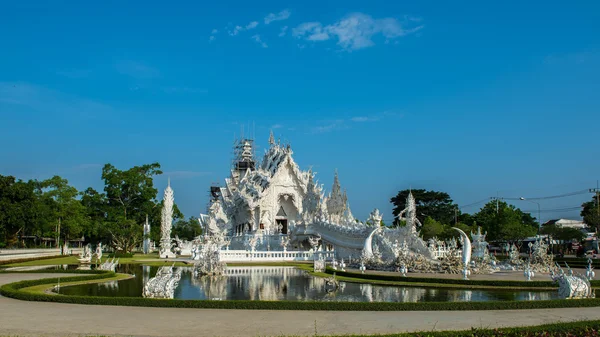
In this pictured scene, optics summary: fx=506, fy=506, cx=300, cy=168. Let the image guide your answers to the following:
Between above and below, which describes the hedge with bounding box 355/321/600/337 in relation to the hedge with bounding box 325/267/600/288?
above

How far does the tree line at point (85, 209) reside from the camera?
40000mm

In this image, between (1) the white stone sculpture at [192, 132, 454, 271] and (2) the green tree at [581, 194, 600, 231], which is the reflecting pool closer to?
(1) the white stone sculpture at [192, 132, 454, 271]

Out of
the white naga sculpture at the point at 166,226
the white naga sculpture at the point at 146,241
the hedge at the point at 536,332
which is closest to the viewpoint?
the hedge at the point at 536,332

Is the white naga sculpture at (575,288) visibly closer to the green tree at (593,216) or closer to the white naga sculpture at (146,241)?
the green tree at (593,216)

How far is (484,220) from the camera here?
70.4 metres

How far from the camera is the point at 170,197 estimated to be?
52.3 meters

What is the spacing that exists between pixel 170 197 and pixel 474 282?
3754 centimetres

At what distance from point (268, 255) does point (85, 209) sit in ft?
85.6

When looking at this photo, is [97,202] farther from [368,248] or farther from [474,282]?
[474,282]

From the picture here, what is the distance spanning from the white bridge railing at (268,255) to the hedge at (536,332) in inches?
1079

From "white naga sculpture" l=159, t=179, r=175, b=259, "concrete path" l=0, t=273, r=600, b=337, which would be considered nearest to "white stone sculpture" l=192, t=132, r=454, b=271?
"white naga sculpture" l=159, t=179, r=175, b=259

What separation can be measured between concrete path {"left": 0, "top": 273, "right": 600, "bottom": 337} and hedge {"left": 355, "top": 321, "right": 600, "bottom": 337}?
964 millimetres

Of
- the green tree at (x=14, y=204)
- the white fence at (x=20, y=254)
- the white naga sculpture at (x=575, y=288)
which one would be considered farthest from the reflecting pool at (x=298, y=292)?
the green tree at (x=14, y=204)

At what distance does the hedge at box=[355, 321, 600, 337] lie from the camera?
10008 mm
